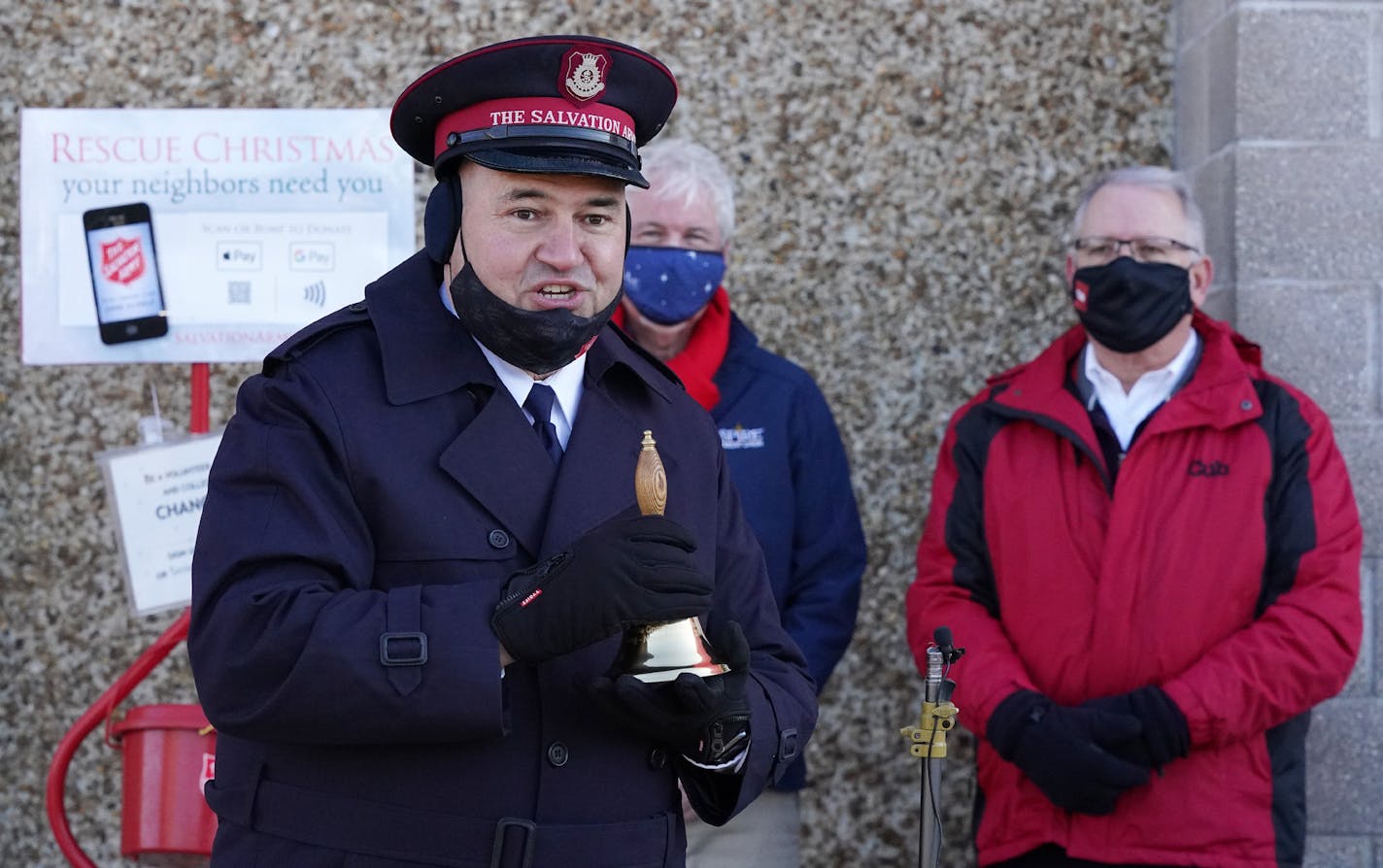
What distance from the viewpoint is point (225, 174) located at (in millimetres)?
3992

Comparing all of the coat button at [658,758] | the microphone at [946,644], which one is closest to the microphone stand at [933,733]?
the microphone at [946,644]

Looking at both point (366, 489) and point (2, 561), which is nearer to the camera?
point (366, 489)

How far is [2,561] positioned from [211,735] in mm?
1452

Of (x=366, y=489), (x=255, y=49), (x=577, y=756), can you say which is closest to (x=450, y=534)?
(x=366, y=489)

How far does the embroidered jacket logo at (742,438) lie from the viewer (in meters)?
3.76

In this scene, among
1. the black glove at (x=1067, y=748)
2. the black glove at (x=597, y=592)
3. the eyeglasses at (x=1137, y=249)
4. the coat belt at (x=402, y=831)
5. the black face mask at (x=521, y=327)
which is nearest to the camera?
the black glove at (x=597, y=592)

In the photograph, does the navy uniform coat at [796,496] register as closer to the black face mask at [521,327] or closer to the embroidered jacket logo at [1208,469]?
the embroidered jacket logo at [1208,469]

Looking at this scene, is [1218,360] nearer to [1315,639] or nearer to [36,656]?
[1315,639]

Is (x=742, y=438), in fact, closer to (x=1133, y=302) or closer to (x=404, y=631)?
(x=1133, y=302)

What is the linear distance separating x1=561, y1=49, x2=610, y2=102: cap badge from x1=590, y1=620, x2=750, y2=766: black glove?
75 cm

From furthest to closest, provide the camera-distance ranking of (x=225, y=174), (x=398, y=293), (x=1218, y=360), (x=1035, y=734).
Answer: (x=225, y=174), (x=1218, y=360), (x=1035, y=734), (x=398, y=293)

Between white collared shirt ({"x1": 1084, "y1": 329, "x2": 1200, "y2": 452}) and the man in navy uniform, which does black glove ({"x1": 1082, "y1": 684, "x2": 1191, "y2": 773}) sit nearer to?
white collared shirt ({"x1": 1084, "y1": 329, "x2": 1200, "y2": 452})

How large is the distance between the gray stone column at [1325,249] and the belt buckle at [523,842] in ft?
8.81

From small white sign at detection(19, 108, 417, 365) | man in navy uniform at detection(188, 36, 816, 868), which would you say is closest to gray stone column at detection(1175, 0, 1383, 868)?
small white sign at detection(19, 108, 417, 365)
